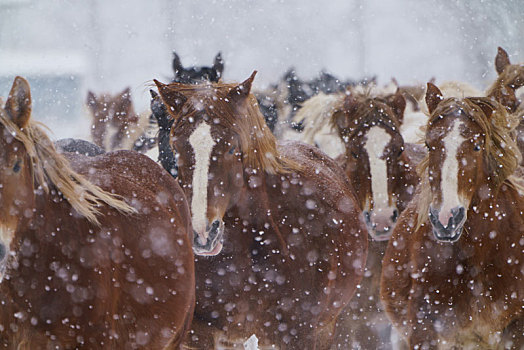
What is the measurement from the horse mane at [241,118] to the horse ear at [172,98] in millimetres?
18

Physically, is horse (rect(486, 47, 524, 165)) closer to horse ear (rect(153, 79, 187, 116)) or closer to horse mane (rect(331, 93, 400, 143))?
horse mane (rect(331, 93, 400, 143))

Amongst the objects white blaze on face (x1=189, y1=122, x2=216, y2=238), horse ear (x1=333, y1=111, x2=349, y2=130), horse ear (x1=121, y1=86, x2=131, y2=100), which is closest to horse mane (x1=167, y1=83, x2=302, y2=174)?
white blaze on face (x1=189, y1=122, x2=216, y2=238)

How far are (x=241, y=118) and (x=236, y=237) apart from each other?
21.3 inches

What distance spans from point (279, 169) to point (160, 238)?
623 mm

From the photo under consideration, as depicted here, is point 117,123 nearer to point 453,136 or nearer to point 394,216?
point 394,216

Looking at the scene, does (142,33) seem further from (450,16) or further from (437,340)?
(437,340)

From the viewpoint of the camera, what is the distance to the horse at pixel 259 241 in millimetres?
2617

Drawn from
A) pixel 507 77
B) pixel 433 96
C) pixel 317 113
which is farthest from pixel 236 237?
pixel 507 77

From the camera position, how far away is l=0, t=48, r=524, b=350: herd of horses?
7.07ft

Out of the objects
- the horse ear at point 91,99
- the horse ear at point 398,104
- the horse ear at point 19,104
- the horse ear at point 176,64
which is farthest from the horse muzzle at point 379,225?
the horse ear at point 91,99

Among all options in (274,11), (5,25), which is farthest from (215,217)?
(274,11)

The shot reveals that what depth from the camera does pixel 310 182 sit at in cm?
302

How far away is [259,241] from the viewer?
112 inches

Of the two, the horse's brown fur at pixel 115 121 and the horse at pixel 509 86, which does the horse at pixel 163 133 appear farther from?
the horse at pixel 509 86
